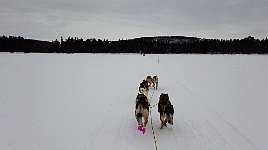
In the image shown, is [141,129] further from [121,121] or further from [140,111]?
[121,121]

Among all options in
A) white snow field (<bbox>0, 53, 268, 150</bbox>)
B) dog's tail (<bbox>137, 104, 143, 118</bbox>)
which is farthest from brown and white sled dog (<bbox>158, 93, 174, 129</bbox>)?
dog's tail (<bbox>137, 104, 143, 118</bbox>)

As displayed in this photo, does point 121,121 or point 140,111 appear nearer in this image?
point 140,111

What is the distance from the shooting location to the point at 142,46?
5669 inches

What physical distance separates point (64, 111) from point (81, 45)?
5119 inches

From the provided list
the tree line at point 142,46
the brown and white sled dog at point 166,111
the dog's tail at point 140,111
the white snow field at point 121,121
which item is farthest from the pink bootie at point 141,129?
the tree line at point 142,46

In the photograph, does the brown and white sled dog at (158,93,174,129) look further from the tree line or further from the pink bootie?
the tree line

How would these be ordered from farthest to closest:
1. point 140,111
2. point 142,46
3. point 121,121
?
point 142,46 < point 121,121 < point 140,111

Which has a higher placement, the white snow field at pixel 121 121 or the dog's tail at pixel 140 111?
the dog's tail at pixel 140 111

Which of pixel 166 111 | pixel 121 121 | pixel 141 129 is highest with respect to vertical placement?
pixel 166 111

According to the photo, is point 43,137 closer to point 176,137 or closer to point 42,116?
point 42,116

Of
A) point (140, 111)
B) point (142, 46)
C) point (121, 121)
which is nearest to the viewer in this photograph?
point (140, 111)

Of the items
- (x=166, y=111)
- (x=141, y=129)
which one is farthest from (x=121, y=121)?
(x=166, y=111)

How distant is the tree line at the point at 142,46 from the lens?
118125mm

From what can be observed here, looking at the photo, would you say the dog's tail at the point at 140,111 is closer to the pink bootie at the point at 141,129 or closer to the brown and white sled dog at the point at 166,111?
the pink bootie at the point at 141,129
